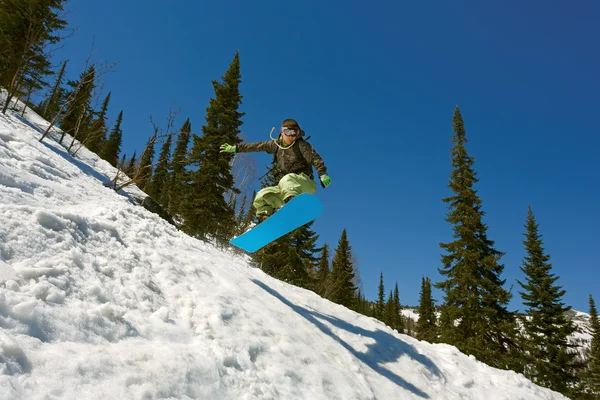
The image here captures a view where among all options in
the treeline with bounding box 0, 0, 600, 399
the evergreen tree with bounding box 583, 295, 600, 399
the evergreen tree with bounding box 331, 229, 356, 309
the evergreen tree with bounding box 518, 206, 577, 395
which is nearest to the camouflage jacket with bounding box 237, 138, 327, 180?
the treeline with bounding box 0, 0, 600, 399

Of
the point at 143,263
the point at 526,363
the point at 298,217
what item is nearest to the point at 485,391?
the point at 298,217

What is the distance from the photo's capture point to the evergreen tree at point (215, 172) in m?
17.5

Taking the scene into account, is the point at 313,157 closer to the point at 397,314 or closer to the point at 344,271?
the point at 344,271

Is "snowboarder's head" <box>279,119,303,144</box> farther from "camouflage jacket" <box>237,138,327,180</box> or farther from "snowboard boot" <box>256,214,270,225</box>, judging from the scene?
"snowboard boot" <box>256,214,270,225</box>

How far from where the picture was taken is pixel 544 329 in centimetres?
1853

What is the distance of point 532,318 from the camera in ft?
61.9

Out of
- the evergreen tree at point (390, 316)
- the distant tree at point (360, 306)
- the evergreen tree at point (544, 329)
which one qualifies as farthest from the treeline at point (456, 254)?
the evergreen tree at point (390, 316)

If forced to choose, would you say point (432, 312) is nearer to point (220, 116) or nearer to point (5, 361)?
point (220, 116)

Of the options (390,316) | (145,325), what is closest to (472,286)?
(145,325)

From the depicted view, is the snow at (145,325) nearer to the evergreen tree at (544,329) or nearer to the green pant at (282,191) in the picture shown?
the green pant at (282,191)

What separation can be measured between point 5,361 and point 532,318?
23.6 meters

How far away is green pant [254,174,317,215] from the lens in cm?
568

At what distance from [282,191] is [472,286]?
15.8 meters

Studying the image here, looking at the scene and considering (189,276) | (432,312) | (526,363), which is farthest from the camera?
(432,312)
